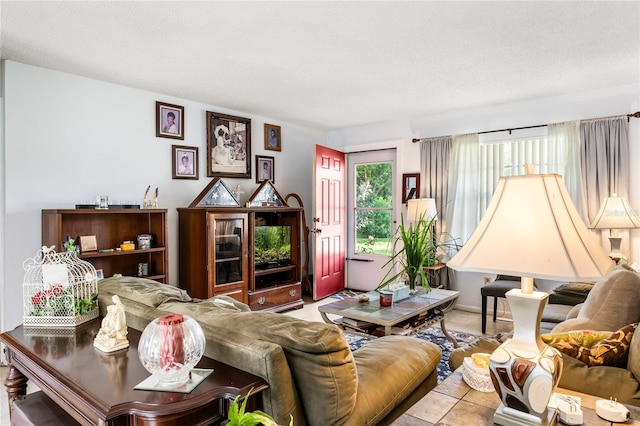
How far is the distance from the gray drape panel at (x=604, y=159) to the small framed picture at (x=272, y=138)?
3.54 m

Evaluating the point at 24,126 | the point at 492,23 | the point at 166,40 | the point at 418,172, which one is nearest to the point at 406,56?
the point at 492,23

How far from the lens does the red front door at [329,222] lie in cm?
515

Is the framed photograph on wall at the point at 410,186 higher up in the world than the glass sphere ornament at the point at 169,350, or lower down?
higher up

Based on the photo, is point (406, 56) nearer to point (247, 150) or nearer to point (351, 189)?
point (247, 150)

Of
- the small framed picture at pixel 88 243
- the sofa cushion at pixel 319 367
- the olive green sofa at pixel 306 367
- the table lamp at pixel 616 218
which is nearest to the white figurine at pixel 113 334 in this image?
the olive green sofa at pixel 306 367

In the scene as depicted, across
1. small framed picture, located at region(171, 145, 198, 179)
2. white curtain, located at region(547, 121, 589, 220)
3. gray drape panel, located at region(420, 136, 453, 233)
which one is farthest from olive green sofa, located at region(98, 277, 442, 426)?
gray drape panel, located at region(420, 136, 453, 233)

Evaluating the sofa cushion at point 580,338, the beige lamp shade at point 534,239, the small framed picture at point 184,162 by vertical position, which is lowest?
the sofa cushion at point 580,338

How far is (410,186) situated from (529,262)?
13.9ft

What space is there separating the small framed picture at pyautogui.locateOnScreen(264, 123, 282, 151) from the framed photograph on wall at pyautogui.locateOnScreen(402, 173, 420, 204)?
1782 millimetres

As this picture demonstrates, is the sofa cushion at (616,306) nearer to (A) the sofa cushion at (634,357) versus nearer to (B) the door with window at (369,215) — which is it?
(A) the sofa cushion at (634,357)

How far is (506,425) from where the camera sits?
1.05 metres

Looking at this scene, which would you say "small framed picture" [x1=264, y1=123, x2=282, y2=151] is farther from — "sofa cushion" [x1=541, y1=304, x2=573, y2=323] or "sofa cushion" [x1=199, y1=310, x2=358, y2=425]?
"sofa cushion" [x1=199, y1=310, x2=358, y2=425]

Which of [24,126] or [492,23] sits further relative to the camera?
[24,126]

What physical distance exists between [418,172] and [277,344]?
13.9 ft
